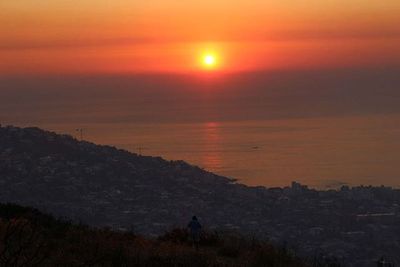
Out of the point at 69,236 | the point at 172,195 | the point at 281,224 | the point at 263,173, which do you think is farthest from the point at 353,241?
the point at 263,173

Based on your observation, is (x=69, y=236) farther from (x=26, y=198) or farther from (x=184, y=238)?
(x=26, y=198)

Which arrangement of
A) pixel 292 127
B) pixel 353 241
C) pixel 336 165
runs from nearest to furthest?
pixel 353 241
pixel 336 165
pixel 292 127

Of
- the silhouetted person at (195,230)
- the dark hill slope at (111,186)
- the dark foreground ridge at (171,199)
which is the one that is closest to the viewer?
the silhouetted person at (195,230)

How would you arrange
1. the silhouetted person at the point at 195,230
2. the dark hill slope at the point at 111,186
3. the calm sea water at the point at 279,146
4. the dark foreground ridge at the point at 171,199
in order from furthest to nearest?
the calm sea water at the point at 279,146 → the dark hill slope at the point at 111,186 → the dark foreground ridge at the point at 171,199 → the silhouetted person at the point at 195,230

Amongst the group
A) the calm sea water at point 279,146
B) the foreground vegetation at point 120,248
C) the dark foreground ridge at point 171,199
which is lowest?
the foreground vegetation at point 120,248

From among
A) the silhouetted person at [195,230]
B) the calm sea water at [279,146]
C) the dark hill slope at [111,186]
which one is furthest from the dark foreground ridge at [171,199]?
the calm sea water at [279,146]

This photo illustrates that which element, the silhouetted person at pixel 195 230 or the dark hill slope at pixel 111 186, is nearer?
the silhouetted person at pixel 195 230

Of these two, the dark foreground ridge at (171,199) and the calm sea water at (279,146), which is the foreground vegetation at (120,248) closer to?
the dark foreground ridge at (171,199)
